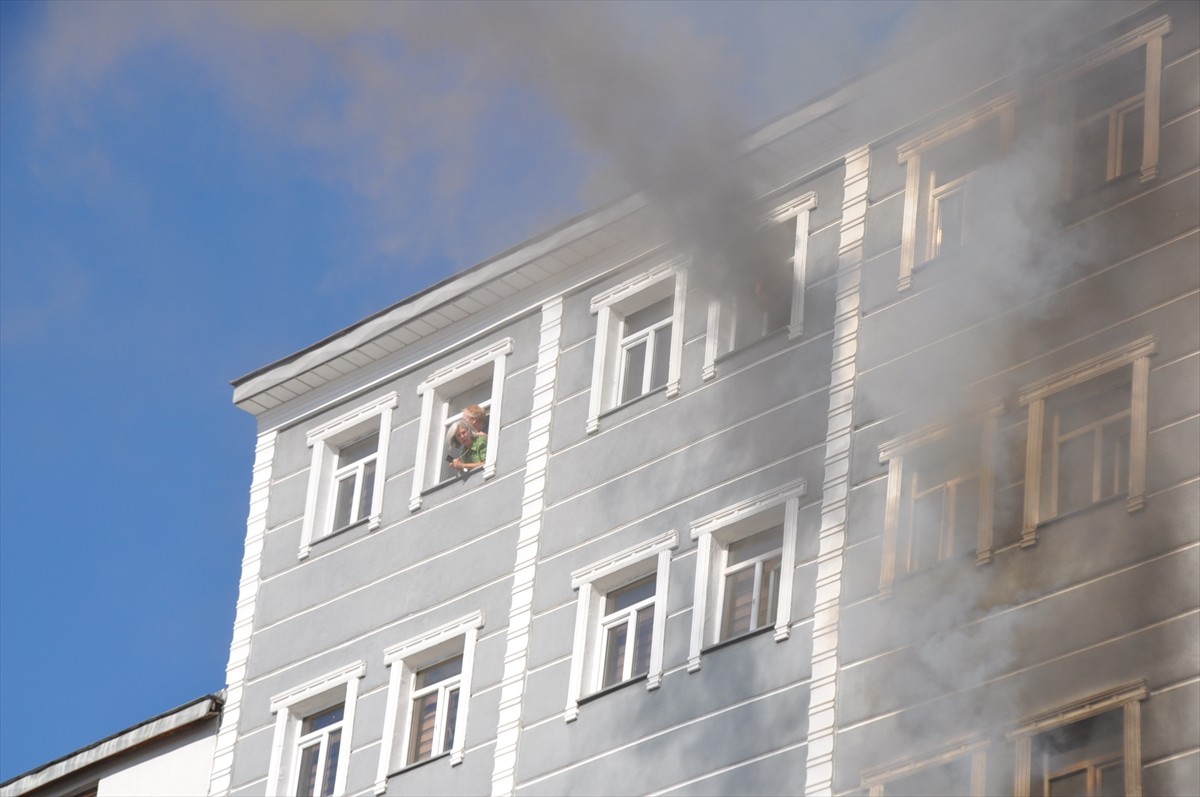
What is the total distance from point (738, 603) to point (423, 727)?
5.23m

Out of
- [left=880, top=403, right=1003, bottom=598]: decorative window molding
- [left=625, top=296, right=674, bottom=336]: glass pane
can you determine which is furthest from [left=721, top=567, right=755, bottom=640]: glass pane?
[left=625, top=296, right=674, bottom=336]: glass pane

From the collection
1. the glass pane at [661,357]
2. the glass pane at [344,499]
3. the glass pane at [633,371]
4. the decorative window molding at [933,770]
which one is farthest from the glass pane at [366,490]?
the decorative window molding at [933,770]

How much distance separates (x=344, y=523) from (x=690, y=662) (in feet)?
25.5

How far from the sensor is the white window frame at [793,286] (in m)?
36.7

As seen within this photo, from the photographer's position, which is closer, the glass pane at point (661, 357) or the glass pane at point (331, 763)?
the glass pane at point (661, 357)

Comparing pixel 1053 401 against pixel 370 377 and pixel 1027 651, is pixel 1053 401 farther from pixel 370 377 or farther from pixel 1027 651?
pixel 370 377

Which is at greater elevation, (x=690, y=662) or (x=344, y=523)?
(x=344, y=523)

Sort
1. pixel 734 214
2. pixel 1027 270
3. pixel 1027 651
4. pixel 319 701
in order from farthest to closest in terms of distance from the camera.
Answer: pixel 319 701
pixel 734 214
pixel 1027 270
pixel 1027 651

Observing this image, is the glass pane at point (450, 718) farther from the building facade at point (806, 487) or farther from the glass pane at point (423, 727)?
the glass pane at point (423, 727)

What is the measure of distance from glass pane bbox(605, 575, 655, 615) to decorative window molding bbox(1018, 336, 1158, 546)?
18.3ft

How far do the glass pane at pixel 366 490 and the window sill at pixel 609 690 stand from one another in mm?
5876

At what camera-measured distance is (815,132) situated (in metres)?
37.4

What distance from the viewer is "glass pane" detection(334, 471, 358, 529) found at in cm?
4150

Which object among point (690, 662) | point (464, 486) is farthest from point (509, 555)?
point (690, 662)
